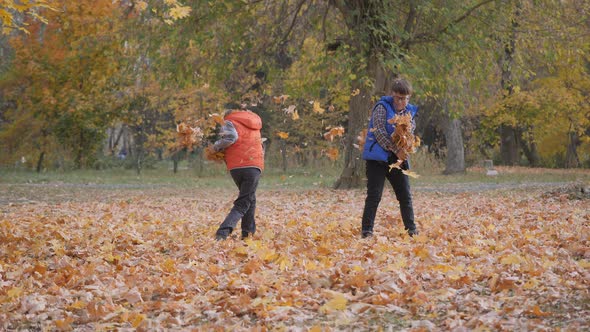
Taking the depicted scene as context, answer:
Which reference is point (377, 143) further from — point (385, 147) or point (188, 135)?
point (188, 135)

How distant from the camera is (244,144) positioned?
905cm

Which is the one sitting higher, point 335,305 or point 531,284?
point 531,284

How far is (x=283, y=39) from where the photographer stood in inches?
836

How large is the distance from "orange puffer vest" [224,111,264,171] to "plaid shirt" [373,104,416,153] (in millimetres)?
1275

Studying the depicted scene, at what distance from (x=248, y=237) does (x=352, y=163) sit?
38.6ft

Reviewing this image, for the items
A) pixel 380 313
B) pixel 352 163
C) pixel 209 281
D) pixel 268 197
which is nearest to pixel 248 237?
pixel 209 281

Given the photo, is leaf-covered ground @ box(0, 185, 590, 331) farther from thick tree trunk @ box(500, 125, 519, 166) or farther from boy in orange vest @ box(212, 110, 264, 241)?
thick tree trunk @ box(500, 125, 519, 166)

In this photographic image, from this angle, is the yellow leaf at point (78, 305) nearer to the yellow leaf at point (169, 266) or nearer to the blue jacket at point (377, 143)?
the yellow leaf at point (169, 266)

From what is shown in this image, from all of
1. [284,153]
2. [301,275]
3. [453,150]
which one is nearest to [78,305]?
[301,275]

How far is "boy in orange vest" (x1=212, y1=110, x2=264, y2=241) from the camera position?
9.01 metres

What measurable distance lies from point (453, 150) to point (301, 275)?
87.8 feet

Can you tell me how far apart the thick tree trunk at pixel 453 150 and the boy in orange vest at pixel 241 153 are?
23.8 meters

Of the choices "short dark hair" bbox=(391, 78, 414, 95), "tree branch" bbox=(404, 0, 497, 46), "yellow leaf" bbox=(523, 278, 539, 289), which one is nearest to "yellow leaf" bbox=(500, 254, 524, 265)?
"yellow leaf" bbox=(523, 278, 539, 289)

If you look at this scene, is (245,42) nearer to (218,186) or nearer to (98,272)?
(218,186)
